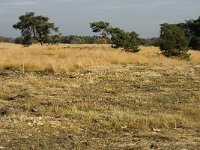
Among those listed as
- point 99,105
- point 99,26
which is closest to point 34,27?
point 99,26

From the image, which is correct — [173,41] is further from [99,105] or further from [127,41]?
[99,105]

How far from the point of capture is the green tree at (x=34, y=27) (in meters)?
59.5

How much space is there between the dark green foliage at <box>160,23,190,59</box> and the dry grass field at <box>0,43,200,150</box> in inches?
339

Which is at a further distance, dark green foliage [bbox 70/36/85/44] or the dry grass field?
dark green foliage [bbox 70/36/85/44]

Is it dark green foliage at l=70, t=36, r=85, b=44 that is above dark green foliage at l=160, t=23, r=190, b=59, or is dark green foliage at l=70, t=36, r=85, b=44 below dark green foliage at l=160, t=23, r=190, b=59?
below

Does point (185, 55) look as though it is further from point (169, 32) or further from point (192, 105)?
point (192, 105)

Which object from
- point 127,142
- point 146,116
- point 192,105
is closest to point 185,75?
point 192,105

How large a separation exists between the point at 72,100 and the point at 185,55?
17.0 meters

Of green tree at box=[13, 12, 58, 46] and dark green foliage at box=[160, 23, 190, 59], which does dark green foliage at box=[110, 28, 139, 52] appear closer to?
dark green foliage at box=[160, 23, 190, 59]

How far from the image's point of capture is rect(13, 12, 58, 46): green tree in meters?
59.5

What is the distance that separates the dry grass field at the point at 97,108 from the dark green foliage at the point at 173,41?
860 cm

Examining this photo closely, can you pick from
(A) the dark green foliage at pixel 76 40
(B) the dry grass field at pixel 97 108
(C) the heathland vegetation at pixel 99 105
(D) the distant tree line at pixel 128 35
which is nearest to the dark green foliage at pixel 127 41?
(D) the distant tree line at pixel 128 35

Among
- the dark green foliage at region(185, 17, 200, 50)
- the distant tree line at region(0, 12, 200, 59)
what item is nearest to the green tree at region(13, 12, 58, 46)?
the distant tree line at region(0, 12, 200, 59)

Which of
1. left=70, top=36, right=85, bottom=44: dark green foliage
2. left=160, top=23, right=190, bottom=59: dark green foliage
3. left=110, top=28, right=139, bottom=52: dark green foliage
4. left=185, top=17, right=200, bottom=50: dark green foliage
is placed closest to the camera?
left=160, top=23, right=190, bottom=59: dark green foliage
